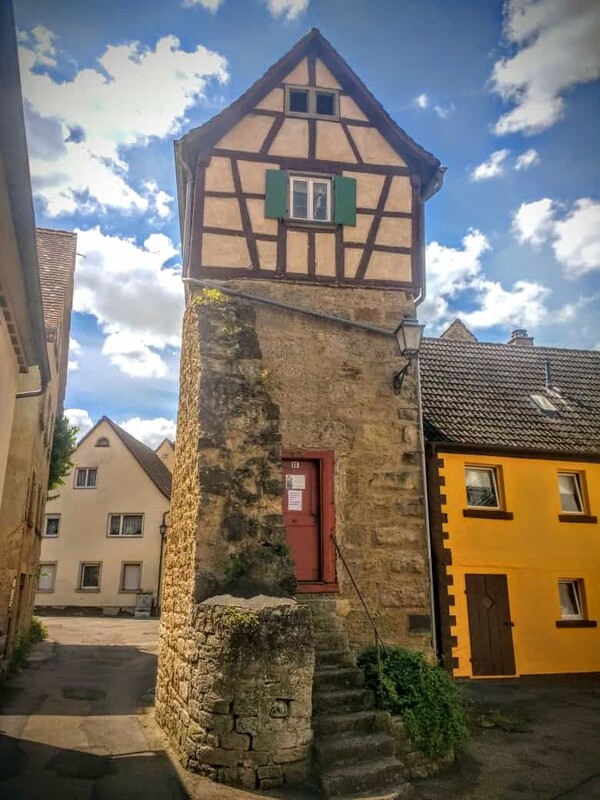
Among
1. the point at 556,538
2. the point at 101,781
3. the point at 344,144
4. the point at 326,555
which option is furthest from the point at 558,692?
the point at 344,144

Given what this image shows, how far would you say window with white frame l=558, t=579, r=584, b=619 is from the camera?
11.4m

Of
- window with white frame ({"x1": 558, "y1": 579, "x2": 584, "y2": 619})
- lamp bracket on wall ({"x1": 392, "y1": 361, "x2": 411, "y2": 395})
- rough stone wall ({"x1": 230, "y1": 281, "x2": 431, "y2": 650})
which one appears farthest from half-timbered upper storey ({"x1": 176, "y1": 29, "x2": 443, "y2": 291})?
window with white frame ({"x1": 558, "y1": 579, "x2": 584, "y2": 619})

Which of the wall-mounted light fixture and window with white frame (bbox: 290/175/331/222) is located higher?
window with white frame (bbox: 290/175/331/222)

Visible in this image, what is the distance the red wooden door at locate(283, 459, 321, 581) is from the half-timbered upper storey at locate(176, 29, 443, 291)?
3.13 metres

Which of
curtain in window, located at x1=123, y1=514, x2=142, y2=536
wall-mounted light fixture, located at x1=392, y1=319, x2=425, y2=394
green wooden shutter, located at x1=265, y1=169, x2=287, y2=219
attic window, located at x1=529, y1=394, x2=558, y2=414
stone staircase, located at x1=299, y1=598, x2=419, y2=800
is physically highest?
green wooden shutter, located at x1=265, y1=169, x2=287, y2=219

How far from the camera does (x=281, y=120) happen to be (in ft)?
33.5

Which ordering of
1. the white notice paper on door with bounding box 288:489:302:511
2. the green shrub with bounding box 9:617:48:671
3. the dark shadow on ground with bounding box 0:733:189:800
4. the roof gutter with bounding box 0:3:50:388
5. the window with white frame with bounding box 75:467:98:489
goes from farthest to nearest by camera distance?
the window with white frame with bounding box 75:467:98:489 < the green shrub with bounding box 9:617:48:671 < the white notice paper on door with bounding box 288:489:302:511 < the dark shadow on ground with bounding box 0:733:189:800 < the roof gutter with bounding box 0:3:50:388

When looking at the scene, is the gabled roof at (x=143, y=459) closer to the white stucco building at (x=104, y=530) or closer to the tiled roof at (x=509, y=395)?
the white stucco building at (x=104, y=530)

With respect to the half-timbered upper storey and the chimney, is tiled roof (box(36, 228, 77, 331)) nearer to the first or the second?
the half-timbered upper storey

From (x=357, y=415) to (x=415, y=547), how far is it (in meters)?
2.14

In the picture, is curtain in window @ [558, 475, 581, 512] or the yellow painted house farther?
curtain in window @ [558, 475, 581, 512]

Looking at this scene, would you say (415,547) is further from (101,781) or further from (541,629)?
(101,781)

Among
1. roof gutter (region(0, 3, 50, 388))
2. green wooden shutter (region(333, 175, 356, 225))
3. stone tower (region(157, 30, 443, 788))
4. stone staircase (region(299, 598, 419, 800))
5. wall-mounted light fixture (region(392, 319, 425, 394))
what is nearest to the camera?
roof gutter (region(0, 3, 50, 388))

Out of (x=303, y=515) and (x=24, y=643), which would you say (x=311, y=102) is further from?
(x=24, y=643)
